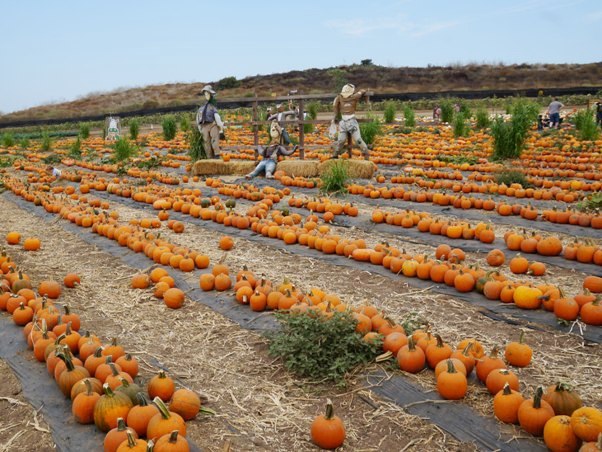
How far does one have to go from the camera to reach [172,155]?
19406 mm

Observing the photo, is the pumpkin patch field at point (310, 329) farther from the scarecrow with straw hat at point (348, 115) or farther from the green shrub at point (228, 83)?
the green shrub at point (228, 83)

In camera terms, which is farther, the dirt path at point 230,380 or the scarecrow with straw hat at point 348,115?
the scarecrow with straw hat at point 348,115

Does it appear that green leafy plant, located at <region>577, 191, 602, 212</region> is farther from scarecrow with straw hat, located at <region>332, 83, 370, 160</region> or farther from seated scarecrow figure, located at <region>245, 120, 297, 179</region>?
seated scarecrow figure, located at <region>245, 120, 297, 179</region>

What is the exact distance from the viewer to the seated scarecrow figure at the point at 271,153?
14.1 m

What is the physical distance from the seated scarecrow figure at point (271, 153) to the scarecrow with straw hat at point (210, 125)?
1627 mm

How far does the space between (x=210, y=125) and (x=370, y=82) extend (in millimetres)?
61757

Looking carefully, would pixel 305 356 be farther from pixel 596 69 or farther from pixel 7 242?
pixel 596 69

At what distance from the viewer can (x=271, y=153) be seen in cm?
1443

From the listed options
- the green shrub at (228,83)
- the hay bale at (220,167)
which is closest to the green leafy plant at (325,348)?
the hay bale at (220,167)

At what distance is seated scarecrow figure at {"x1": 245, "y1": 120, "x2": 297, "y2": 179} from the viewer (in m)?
14.1

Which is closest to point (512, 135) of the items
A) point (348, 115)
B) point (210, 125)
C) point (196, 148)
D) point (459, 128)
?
point (348, 115)

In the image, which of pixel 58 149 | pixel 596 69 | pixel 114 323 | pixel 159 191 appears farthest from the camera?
pixel 596 69

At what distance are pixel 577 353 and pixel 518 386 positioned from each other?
105 centimetres

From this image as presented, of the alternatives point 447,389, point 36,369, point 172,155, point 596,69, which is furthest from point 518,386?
point 596,69
